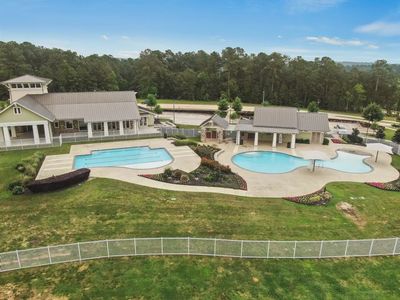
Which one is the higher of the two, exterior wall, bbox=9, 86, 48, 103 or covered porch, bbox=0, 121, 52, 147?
exterior wall, bbox=9, 86, 48, 103

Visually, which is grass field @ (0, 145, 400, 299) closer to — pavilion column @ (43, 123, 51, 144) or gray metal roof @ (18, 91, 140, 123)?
pavilion column @ (43, 123, 51, 144)

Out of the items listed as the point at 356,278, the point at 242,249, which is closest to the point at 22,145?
the point at 242,249

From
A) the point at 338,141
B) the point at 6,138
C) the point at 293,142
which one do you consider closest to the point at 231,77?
the point at 338,141

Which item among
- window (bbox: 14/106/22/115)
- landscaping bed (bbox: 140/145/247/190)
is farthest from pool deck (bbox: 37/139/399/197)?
window (bbox: 14/106/22/115)

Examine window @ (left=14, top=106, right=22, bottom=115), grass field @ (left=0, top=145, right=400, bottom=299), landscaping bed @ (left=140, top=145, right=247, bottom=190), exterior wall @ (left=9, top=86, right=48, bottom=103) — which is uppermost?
exterior wall @ (left=9, top=86, right=48, bottom=103)

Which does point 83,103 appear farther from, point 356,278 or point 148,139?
point 356,278

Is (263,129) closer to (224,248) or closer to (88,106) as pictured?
(88,106)

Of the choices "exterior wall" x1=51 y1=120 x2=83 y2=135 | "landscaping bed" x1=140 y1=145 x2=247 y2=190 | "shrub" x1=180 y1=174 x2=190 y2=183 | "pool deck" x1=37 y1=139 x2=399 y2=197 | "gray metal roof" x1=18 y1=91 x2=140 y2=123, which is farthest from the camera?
"exterior wall" x1=51 y1=120 x2=83 y2=135
